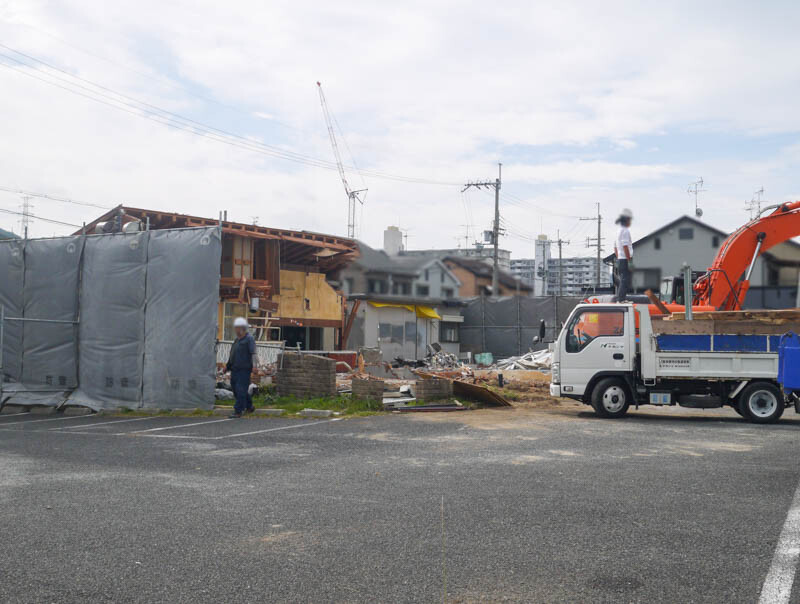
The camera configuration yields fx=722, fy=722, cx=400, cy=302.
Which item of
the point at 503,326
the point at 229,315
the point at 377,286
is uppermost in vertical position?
the point at 503,326

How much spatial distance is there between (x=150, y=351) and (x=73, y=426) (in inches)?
101

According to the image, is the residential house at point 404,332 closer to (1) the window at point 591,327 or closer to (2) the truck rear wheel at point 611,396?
(1) the window at point 591,327

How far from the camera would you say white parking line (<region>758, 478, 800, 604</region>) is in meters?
4.41

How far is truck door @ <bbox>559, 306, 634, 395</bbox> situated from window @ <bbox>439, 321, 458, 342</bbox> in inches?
914

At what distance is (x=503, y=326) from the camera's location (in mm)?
38188

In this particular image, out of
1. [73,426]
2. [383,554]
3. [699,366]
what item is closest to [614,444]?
[699,366]

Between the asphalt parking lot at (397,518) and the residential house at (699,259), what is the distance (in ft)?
8.52

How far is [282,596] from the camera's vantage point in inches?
175

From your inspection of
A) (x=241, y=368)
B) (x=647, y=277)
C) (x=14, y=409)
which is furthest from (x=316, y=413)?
(x=14, y=409)

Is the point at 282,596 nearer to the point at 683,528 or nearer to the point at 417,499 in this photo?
the point at 417,499

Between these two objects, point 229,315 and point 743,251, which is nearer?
point 743,251

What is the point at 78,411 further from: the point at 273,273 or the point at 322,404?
the point at 273,273

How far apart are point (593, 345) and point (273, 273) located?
7689 millimetres

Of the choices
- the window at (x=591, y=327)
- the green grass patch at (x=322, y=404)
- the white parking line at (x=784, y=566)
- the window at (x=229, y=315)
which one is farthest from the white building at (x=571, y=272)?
the window at (x=229, y=315)
